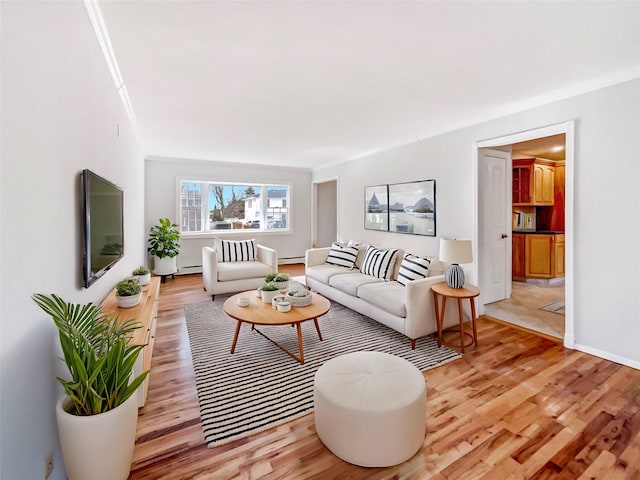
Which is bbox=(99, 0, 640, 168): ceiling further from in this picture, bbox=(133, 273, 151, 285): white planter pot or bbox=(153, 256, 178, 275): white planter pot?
bbox=(153, 256, 178, 275): white planter pot

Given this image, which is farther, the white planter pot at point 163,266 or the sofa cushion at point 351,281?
the white planter pot at point 163,266

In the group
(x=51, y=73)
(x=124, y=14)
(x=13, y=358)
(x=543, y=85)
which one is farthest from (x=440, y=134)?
(x=13, y=358)

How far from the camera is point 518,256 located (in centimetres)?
569

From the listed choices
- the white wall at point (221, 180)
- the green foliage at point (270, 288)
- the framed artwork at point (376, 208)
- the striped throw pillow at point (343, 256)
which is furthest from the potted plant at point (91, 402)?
the white wall at point (221, 180)

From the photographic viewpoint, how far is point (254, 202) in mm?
7215

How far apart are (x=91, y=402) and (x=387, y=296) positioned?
8.41ft

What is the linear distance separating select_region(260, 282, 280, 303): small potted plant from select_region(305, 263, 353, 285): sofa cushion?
4.12 ft

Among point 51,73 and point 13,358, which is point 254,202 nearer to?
point 51,73

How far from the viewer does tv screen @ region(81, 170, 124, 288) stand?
1.71 metres

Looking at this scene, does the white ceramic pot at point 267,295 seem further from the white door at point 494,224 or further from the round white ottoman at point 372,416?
the white door at point 494,224

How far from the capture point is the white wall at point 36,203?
39.6 inches

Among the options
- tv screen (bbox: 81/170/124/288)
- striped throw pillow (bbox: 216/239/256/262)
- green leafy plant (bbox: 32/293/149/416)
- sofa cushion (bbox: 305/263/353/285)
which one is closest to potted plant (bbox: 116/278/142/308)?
tv screen (bbox: 81/170/124/288)

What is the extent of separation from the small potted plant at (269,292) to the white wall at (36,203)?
158 centimetres

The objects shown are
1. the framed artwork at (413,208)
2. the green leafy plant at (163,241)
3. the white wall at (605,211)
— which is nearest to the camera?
the white wall at (605,211)
